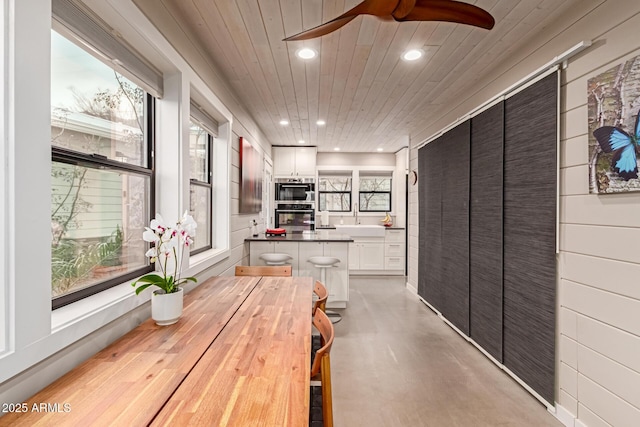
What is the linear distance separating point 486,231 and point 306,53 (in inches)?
85.8

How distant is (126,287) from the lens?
158 centimetres

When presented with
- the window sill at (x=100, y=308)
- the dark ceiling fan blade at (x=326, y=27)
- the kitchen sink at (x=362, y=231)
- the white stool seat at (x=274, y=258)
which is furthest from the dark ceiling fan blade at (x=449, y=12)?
the kitchen sink at (x=362, y=231)

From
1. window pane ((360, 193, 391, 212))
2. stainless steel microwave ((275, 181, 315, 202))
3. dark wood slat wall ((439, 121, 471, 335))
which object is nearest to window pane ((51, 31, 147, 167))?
dark wood slat wall ((439, 121, 471, 335))

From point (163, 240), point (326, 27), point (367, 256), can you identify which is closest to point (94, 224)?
point (163, 240)

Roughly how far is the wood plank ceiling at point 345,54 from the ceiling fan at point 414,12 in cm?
34

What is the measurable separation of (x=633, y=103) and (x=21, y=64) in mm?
2492

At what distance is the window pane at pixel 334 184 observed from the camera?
7.02m

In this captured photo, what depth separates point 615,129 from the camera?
1.64 meters

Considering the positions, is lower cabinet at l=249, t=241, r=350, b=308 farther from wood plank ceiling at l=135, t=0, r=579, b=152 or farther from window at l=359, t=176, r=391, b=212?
window at l=359, t=176, r=391, b=212

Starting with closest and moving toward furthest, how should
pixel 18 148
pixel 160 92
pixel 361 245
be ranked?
pixel 18 148, pixel 160 92, pixel 361 245

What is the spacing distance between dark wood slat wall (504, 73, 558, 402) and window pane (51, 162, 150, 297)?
258 centimetres

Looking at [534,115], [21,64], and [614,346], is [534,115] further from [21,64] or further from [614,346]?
[21,64]

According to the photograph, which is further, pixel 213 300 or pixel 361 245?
pixel 361 245

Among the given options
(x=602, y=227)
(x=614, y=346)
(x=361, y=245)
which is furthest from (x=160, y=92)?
(x=361, y=245)
